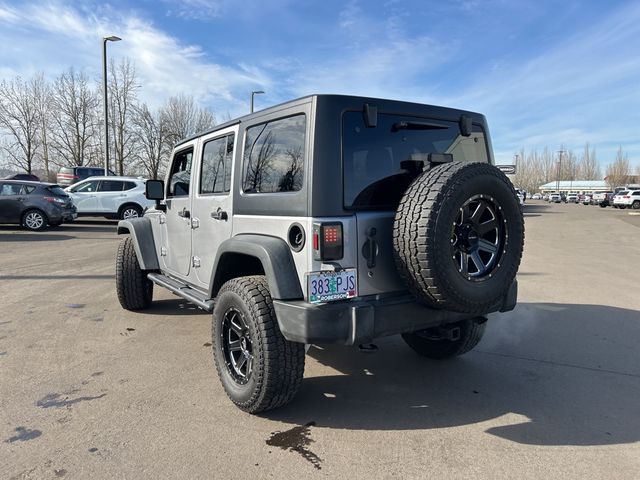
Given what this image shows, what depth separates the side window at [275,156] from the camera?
116 inches

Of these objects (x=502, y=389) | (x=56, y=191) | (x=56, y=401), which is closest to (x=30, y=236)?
(x=56, y=191)

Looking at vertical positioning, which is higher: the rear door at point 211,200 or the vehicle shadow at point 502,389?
the rear door at point 211,200

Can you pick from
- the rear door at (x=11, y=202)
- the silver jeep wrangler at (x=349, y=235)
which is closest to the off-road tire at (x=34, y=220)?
the rear door at (x=11, y=202)

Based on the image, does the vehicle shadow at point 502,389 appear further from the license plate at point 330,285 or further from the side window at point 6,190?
the side window at point 6,190

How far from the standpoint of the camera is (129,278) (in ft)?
18.0

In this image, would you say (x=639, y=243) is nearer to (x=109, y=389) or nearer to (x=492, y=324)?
(x=492, y=324)

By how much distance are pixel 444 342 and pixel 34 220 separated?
14.4 metres

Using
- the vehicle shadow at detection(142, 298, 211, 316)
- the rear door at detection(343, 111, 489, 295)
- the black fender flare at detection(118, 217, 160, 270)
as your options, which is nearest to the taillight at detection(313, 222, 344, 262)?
the rear door at detection(343, 111, 489, 295)

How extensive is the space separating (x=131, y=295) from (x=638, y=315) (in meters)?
6.24

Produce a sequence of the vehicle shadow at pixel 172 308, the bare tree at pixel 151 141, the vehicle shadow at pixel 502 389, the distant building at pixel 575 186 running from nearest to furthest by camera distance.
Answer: the vehicle shadow at pixel 502 389
the vehicle shadow at pixel 172 308
the bare tree at pixel 151 141
the distant building at pixel 575 186

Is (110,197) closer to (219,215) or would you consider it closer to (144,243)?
(144,243)

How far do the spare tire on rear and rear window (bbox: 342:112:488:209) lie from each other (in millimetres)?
258

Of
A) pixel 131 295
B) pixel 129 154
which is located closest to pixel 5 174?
pixel 129 154

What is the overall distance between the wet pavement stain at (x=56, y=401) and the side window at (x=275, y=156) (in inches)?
76.8
